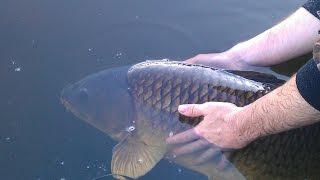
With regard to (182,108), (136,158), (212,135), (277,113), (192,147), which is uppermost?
(277,113)

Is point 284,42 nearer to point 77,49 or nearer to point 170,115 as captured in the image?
point 170,115

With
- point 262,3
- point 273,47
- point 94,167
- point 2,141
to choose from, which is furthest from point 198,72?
point 262,3

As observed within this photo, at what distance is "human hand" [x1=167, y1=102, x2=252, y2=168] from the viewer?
253 centimetres

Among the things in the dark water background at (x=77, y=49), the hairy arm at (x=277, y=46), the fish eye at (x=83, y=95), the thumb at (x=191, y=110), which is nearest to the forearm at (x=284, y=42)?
the hairy arm at (x=277, y=46)

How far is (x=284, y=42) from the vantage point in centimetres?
312

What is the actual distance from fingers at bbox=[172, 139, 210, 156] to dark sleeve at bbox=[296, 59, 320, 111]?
67 cm

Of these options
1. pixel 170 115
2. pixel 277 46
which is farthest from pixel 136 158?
pixel 277 46

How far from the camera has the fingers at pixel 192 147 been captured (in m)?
2.73

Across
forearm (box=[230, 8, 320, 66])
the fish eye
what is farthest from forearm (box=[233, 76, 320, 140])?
the fish eye

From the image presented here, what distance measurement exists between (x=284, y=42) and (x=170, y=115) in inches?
35.2

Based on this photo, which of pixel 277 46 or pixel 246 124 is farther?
pixel 277 46

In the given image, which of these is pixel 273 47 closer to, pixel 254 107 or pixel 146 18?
pixel 254 107

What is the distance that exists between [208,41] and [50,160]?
1.54 metres

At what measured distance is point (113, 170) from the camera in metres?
2.98
